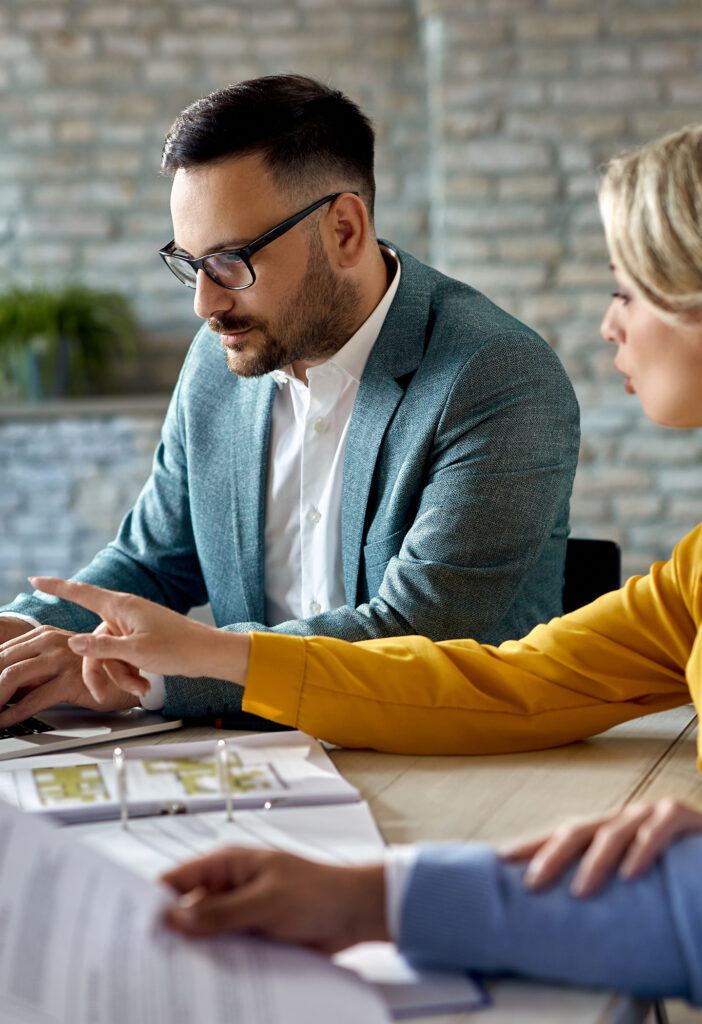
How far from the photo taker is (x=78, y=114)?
14.0 ft

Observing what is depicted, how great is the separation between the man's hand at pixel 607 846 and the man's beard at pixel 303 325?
1.12 m

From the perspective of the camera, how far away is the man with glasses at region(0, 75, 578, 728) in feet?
4.98

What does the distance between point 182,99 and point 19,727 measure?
3.48 metres

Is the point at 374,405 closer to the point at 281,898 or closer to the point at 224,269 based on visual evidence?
the point at 224,269

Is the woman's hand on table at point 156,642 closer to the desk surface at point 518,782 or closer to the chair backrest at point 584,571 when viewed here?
the desk surface at point 518,782

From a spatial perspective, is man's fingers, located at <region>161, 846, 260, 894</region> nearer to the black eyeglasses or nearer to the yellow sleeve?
the yellow sleeve

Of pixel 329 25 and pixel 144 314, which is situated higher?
pixel 329 25

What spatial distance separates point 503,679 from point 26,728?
53 cm

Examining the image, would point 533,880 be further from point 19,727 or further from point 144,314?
point 144,314

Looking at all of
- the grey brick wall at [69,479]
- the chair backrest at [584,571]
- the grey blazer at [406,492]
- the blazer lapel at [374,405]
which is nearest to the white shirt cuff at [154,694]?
the grey blazer at [406,492]

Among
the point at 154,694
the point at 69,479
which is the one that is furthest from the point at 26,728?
the point at 69,479

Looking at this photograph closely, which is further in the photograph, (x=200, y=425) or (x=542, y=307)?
(x=542, y=307)

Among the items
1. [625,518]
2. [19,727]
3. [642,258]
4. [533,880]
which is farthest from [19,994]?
[625,518]

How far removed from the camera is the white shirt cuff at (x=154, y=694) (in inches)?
49.6
